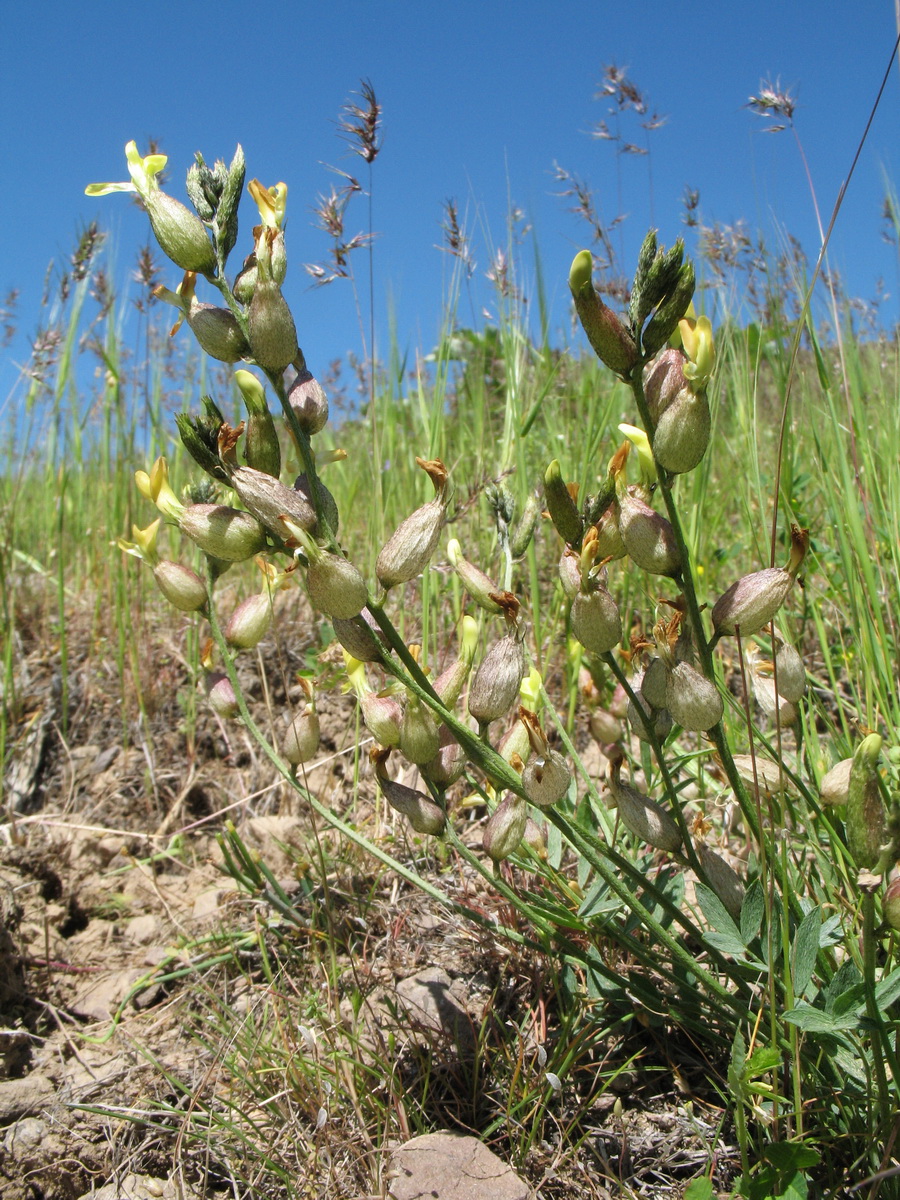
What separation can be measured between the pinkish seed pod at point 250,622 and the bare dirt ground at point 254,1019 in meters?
0.39

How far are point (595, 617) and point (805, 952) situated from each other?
408 mm

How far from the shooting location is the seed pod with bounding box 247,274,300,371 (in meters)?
0.83

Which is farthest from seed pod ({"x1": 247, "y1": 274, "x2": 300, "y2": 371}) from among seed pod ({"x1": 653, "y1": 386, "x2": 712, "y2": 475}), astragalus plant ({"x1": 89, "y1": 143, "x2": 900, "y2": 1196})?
seed pod ({"x1": 653, "y1": 386, "x2": 712, "y2": 475})

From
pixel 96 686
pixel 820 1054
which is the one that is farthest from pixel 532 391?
pixel 820 1054

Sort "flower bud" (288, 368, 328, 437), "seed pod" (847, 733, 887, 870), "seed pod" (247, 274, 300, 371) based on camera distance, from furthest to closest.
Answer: "flower bud" (288, 368, 328, 437), "seed pod" (247, 274, 300, 371), "seed pod" (847, 733, 887, 870)

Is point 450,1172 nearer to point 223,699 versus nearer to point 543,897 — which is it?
point 543,897

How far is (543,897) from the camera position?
128 centimetres

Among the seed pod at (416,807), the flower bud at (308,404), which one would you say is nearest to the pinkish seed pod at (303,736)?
the seed pod at (416,807)

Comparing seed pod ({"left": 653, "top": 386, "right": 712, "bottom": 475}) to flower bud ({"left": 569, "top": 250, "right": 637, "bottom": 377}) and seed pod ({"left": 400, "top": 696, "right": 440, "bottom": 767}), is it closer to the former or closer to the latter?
flower bud ({"left": 569, "top": 250, "right": 637, "bottom": 377})

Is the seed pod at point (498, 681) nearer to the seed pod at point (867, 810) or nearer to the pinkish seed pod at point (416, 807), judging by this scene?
the pinkish seed pod at point (416, 807)

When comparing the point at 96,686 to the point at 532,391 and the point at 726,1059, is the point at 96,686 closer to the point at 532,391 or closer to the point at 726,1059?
the point at 532,391

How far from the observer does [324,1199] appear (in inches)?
39.0

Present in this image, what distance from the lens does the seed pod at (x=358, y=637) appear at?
2.85 feet

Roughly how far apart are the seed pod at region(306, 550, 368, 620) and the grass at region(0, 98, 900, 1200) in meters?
0.06
